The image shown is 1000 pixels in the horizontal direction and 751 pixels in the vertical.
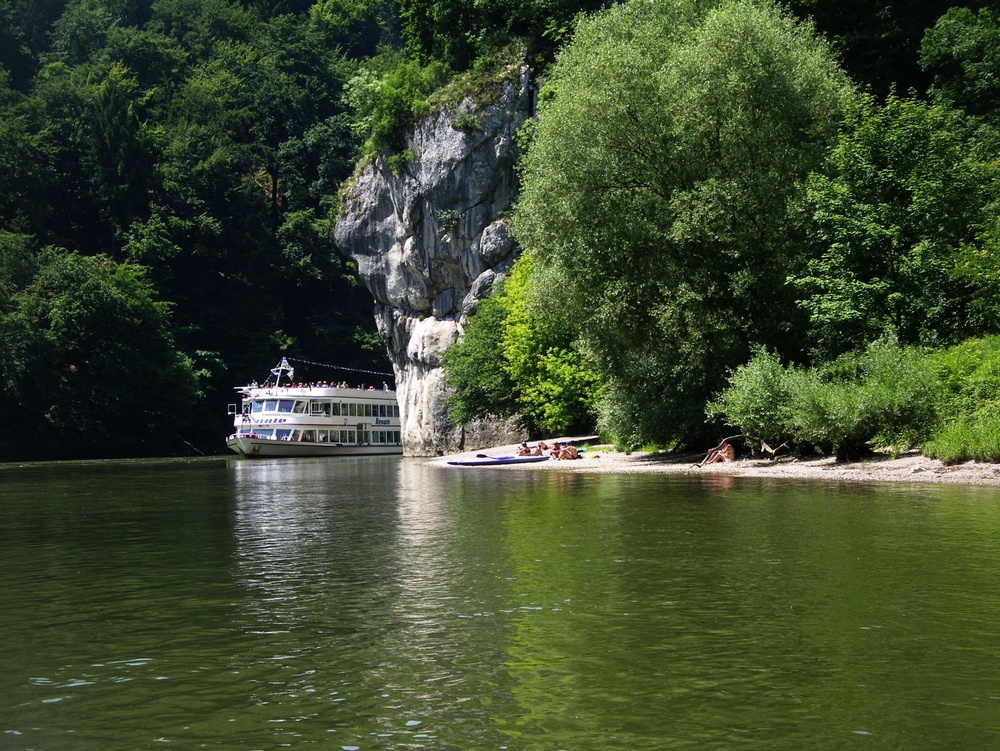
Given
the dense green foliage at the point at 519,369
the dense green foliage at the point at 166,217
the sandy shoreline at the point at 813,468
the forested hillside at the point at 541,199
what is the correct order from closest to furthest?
the sandy shoreline at the point at 813,468
the forested hillside at the point at 541,199
the dense green foliage at the point at 519,369
the dense green foliage at the point at 166,217

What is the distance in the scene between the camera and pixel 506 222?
211 feet

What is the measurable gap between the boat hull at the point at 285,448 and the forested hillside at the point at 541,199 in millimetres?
12015

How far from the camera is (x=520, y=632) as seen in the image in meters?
10.7

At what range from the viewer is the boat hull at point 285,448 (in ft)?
235

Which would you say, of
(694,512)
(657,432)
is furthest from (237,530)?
(657,432)

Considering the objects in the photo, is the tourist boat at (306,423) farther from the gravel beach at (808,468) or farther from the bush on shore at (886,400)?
the bush on shore at (886,400)

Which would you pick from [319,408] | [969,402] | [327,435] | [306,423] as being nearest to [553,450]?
[969,402]

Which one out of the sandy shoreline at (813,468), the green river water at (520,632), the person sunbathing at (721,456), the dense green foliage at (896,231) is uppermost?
the dense green foliage at (896,231)

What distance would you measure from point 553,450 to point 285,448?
103 ft

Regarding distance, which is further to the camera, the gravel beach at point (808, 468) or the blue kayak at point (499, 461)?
the blue kayak at point (499, 461)

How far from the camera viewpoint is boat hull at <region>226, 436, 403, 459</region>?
235ft

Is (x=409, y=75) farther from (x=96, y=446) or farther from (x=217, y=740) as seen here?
(x=217, y=740)

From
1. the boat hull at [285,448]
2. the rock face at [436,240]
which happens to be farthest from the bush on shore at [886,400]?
the boat hull at [285,448]

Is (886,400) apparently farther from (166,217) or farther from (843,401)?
(166,217)
